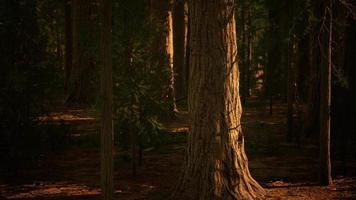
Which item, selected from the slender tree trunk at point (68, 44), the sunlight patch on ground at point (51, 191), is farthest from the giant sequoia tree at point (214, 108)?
the slender tree trunk at point (68, 44)

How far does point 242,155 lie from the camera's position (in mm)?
8484

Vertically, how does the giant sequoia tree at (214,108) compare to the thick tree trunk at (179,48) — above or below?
below

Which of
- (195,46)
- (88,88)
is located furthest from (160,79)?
(88,88)

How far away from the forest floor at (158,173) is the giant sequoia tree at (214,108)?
109cm

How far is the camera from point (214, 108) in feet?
26.8

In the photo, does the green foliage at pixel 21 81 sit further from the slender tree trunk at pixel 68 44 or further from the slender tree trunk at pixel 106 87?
the slender tree trunk at pixel 68 44

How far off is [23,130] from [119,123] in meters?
2.10

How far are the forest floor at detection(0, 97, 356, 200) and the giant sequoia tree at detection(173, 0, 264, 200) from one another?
3.58 feet

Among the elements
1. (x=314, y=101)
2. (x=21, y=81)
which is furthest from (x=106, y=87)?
(x=314, y=101)

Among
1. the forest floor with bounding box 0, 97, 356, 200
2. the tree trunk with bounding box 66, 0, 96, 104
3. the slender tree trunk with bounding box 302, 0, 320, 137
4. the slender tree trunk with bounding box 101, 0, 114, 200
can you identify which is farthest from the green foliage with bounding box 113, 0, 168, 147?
the tree trunk with bounding box 66, 0, 96, 104

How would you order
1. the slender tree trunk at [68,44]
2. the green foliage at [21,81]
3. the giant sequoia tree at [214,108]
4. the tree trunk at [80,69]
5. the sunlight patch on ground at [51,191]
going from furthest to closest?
1. the slender tree trunk at [68,44]
2. the tree trunk at [80,69]
3. the green foliage at [21,81]
4. the sunlight patch on ground at [51,191]
5. the giant sequoia tree at [214,108]

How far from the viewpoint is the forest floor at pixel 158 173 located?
9.46 m

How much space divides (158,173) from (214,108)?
140 inches

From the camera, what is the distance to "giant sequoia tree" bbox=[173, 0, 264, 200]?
26.7 feet
